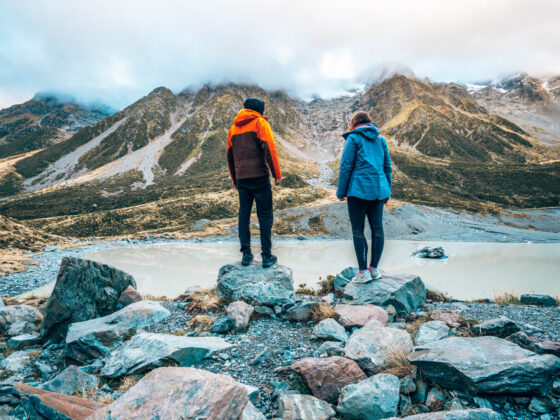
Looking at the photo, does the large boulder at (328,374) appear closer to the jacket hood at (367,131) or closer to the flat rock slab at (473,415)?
the flat rock slab at (473,415)

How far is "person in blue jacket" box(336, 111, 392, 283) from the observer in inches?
228

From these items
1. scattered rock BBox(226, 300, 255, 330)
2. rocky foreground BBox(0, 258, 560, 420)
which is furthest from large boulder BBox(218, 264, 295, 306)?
scattered rock BBox(226, 300, 255, 330)

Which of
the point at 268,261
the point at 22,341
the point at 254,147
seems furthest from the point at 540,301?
the point at 22,341

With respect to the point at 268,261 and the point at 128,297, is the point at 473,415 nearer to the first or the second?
the point at 268,261

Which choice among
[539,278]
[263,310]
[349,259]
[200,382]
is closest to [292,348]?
[263,310]

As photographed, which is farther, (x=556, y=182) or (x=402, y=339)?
(x=556, y=182)

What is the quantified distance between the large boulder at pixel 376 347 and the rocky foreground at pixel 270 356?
0.05ft

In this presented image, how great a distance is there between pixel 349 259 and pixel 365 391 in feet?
77.6

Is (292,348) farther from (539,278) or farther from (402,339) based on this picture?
(539,278)

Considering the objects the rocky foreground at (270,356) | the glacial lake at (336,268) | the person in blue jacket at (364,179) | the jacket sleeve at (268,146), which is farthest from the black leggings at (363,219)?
the glacial lake at (336,268)

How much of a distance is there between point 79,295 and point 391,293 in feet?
22.1

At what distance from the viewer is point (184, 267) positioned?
2217cm

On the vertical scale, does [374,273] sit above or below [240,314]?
above

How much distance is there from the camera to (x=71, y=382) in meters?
3.46
